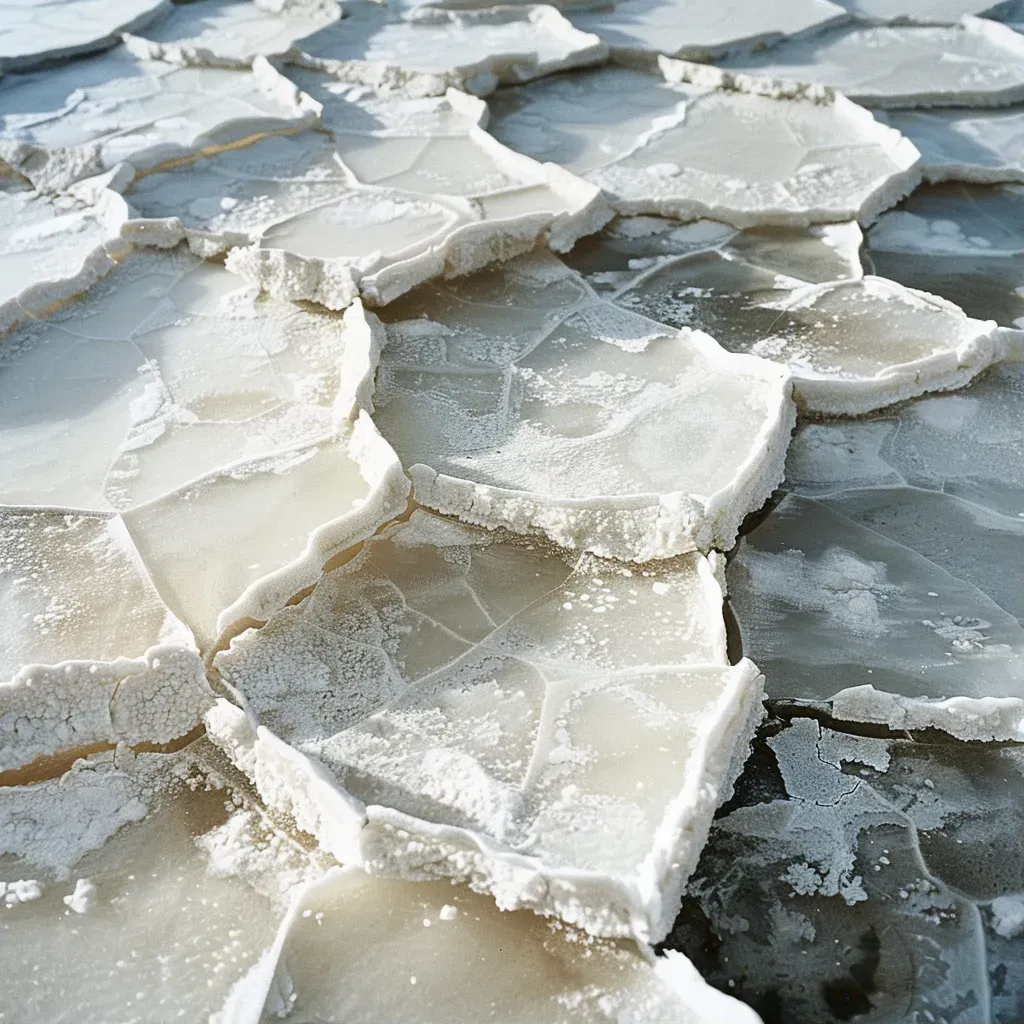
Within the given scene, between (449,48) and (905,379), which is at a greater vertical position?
(449,48)

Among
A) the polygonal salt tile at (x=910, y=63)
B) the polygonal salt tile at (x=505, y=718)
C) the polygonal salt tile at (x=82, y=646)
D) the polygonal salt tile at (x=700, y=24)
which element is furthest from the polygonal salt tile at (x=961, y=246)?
the polygonal salt tile at (x=82, y=646)

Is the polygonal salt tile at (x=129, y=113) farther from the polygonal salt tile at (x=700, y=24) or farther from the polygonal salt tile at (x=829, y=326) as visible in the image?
the polygonal salt tile at (x=829, y=326)

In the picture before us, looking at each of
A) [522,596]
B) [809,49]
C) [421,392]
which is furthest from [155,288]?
[809,49]

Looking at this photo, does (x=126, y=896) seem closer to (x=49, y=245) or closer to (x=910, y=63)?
(x=49, y=245)

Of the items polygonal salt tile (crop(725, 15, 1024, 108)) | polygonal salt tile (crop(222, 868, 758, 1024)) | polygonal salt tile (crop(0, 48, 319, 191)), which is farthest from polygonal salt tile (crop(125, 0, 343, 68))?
polygonal salt tile (crop(222, 868, 758, 1024))

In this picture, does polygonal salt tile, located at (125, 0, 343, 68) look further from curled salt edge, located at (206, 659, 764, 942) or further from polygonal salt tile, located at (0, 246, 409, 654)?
curled salt edge, located at (206, 659, 764, 942)

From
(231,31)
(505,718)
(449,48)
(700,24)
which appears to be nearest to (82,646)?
(505,718)
